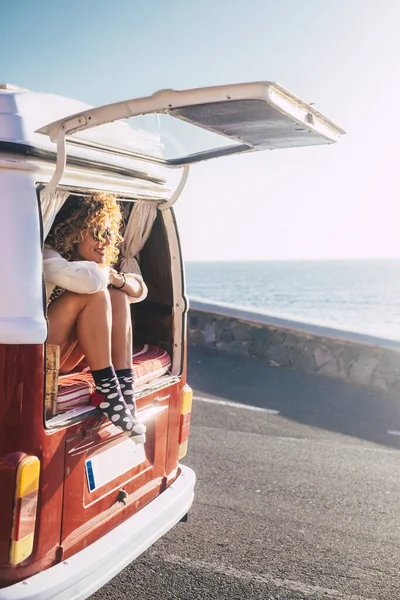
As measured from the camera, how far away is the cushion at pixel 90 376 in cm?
311

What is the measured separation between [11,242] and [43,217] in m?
0.36

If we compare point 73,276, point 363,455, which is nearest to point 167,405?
point 73,276

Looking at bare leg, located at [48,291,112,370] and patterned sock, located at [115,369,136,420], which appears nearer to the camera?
bare leg, located at [48,291,112,370]

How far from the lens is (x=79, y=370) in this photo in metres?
3.65

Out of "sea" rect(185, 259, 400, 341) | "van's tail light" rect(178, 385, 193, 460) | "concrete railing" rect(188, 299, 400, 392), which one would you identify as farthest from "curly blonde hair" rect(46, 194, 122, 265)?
"sea" rect(185, 259, 400, 341)

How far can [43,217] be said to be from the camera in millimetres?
3020

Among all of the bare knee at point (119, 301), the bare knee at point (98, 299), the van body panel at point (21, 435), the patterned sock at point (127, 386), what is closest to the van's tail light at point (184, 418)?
the patterned sock at point (127, 386)

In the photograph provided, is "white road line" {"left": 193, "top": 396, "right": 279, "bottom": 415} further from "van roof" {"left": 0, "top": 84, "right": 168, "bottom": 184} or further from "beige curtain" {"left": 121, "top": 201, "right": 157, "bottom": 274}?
"van roof" {"left": 0, "top": 84, "right": 168, "bottom": 184}

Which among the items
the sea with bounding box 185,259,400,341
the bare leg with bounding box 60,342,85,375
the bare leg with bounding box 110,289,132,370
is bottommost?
the sea with bounding box 185,259,400,341

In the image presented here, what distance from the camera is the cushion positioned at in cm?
311

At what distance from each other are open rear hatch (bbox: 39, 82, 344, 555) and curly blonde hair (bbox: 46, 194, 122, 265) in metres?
0.29

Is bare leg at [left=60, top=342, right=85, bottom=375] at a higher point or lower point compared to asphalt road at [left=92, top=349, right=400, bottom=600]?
higher

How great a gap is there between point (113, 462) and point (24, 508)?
664 mm

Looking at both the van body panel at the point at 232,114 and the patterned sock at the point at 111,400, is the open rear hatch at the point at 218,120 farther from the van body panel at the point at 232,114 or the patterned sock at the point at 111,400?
the patterned sock at the point at 111,400
